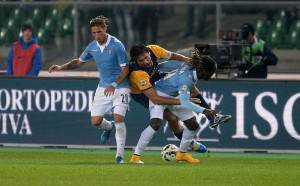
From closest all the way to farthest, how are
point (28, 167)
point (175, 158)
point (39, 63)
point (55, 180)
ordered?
1. point (55, 180)
2. point (28, 167)
3. point (175, 158)
4. point (39, 63)

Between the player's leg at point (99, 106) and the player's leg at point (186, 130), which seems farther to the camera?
the player's leg at point (99, 106)

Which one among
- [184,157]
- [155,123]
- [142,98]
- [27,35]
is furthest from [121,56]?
[27,35]

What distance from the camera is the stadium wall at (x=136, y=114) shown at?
62.2 ft

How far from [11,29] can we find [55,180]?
11384 millimetres

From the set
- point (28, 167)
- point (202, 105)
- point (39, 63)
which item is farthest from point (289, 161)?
point (39, 63)

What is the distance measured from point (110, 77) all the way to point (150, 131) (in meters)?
1.15

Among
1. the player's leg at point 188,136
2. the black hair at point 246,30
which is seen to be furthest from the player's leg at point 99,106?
the black hair at point 246,30

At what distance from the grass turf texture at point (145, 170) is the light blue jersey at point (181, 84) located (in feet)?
2.85

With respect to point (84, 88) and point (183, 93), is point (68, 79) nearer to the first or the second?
point (84, 88)

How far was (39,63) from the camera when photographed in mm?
21516

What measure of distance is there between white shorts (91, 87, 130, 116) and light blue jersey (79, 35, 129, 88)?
11 centimetres

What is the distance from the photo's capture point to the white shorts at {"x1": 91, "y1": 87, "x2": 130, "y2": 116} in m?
16.7

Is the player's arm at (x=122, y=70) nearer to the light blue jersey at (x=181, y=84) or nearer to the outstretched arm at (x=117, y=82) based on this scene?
the outstretched arm at (x=117, y=82)

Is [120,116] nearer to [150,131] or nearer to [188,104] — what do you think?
[150,131]
